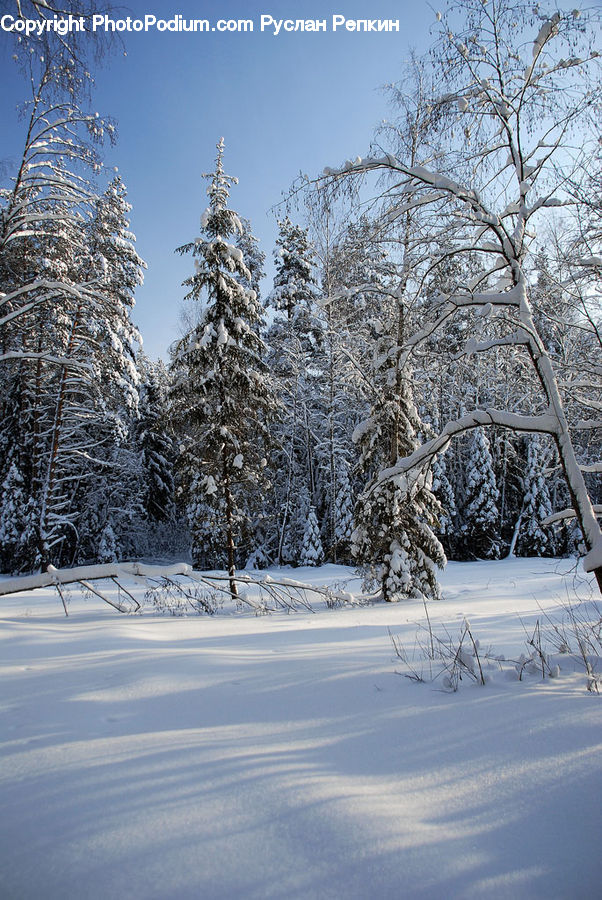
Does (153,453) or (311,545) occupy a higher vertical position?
(153,453)

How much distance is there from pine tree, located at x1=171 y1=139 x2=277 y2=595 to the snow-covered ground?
788cm

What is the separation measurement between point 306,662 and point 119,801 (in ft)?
6.89

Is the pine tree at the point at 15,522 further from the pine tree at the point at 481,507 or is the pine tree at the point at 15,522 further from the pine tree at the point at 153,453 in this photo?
the pine tree at the point at 481,507

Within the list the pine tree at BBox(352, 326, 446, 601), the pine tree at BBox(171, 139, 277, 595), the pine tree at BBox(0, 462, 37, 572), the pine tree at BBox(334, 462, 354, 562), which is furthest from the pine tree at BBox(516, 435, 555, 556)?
the pine tree at BBox(0, 462, 37, 572)

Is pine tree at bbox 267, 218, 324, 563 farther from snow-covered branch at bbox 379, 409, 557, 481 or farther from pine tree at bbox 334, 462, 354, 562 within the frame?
snow-covered branch at bbox 379, 409, 557, 481

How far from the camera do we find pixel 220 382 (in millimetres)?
11547

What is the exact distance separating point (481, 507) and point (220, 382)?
1588 cm

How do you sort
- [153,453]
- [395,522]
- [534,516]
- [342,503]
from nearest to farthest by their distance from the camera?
[395,522] → [342,503] → [534,516] → [153,453]

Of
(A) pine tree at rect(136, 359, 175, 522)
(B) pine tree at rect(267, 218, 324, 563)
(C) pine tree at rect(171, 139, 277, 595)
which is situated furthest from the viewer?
(A) pine tree at rect(136, 359, 175, 522)

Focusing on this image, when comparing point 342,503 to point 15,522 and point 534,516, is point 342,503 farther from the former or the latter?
point 15,522

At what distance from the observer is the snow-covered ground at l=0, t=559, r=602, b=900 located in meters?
1.58

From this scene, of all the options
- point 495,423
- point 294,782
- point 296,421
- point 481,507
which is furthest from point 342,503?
point 294,782

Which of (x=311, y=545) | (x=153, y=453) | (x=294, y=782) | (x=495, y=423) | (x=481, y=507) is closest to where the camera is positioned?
(x=294, y=782)

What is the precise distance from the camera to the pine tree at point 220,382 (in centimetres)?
1150
